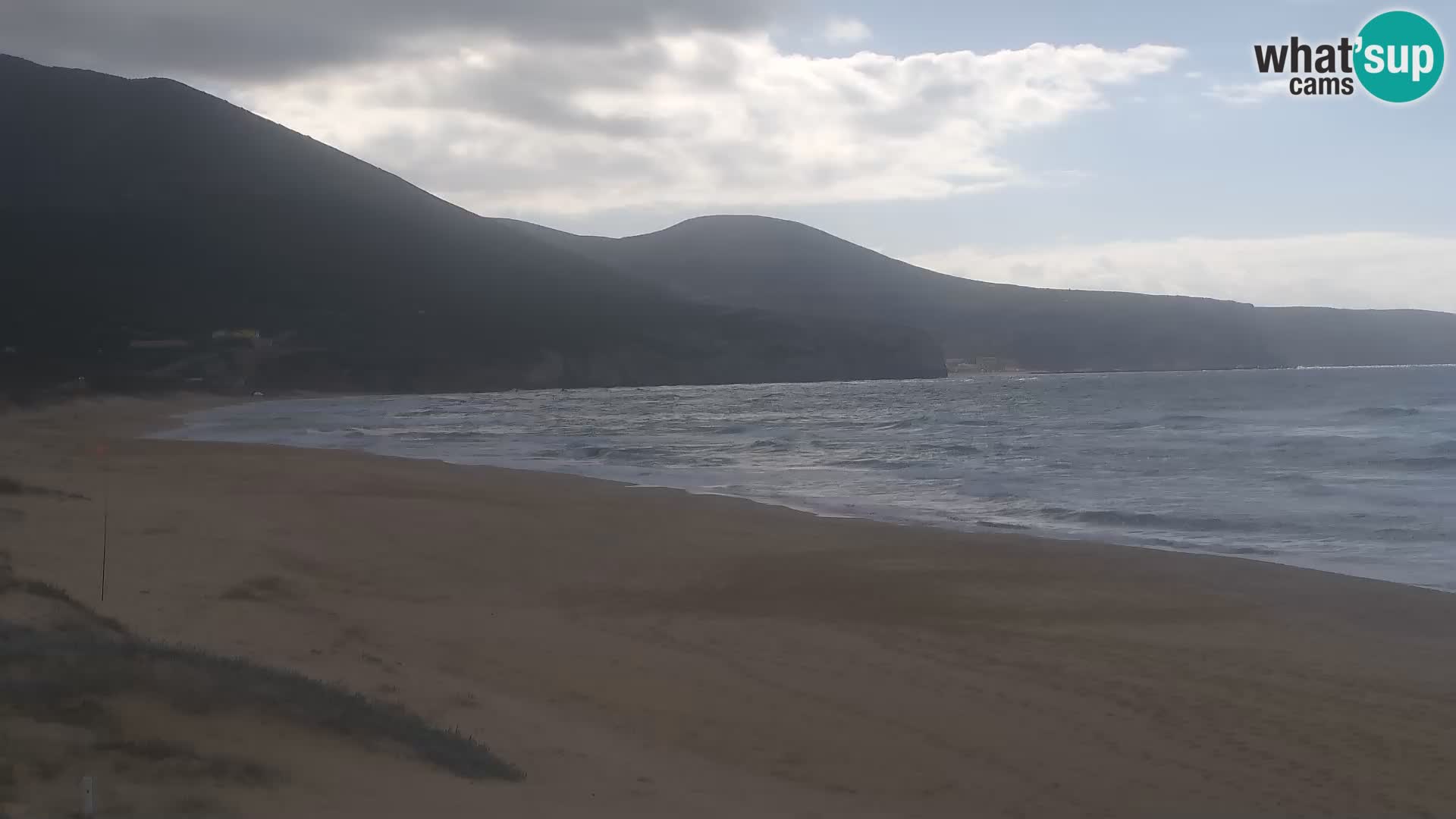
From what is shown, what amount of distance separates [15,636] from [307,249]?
100 m

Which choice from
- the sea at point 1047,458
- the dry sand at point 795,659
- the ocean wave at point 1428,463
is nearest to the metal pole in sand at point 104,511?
the dry sand at point 795,659

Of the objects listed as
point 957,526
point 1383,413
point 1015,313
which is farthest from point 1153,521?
point 1015,313

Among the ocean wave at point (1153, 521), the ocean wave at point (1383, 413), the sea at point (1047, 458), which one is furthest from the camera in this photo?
the ocean wave at point (1383, 413)

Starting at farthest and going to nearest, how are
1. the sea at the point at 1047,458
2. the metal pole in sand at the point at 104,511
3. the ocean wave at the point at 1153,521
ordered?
the ocean wave at the point at 1153,521 → the sea at the point at 1047,458 → the metal pole in sand at the point at 104,511

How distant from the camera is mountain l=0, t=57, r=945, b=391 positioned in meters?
76.6

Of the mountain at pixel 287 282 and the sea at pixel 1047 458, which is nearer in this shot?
the sea at pixel 1047 458

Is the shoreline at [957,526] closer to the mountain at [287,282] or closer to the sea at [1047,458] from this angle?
the sea at [1047,458]

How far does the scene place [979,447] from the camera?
1113 inches

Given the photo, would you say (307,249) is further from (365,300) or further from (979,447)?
(979,447)

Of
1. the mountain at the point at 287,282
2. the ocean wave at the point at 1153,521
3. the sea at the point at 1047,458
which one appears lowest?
the ocean wave at the point at 1153,521

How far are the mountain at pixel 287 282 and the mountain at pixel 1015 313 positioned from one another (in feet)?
111

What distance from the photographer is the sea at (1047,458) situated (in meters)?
14.4

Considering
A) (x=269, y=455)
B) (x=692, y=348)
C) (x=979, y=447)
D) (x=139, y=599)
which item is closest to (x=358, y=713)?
(x=139, y=599)

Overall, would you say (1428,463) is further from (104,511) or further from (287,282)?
(287,282)
